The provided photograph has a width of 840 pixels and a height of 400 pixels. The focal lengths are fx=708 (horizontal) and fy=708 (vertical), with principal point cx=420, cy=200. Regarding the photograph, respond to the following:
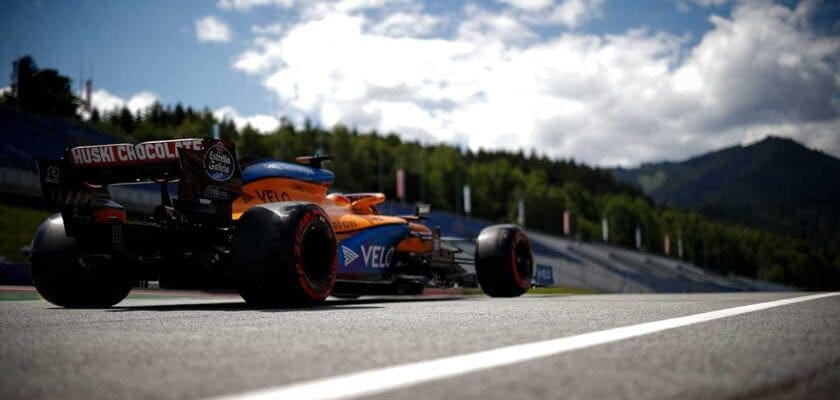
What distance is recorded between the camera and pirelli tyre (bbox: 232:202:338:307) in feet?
21.6

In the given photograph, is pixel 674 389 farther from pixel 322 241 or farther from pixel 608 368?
pixel 322 241

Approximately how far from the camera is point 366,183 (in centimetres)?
10775

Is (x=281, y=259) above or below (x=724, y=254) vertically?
above

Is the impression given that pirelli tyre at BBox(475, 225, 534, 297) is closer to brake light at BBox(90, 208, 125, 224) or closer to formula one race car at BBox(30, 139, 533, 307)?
formula one race car at BBox(30, 139, 533, 307)

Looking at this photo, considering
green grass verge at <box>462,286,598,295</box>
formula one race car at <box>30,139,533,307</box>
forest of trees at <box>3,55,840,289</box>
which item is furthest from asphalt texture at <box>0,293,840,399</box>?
forest of trees at <box>3,55,840,289</box>

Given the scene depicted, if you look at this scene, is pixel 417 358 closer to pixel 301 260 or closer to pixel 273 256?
pixel 273 256

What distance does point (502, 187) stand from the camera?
13750 cm

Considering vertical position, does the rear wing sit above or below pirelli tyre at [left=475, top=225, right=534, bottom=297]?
above

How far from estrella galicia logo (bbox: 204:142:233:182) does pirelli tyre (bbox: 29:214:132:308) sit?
1.53m

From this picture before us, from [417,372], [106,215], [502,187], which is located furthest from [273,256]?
[502,187]

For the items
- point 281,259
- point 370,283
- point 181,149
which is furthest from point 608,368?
point 370,283

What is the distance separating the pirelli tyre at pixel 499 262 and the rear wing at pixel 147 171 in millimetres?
6027

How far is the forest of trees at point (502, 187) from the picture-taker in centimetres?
11056

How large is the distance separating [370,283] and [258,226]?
3.31m
